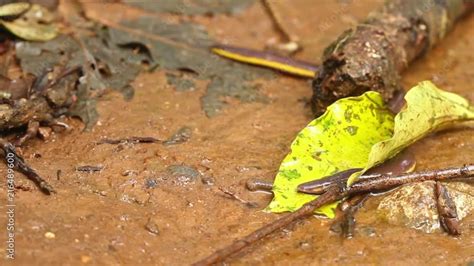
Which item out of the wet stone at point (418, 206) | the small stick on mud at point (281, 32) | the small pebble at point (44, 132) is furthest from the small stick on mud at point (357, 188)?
the small stick on mud at point (281, 32)

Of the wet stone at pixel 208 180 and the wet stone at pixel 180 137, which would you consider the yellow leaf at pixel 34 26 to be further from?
the wet stone at pixel 208 180

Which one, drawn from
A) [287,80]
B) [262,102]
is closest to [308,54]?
[287,80]

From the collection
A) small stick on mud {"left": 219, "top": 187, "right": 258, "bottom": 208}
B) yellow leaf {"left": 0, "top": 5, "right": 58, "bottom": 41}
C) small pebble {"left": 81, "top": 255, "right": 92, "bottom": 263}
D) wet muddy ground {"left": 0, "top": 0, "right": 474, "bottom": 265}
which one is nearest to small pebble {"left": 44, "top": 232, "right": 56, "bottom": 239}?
wet muddy ground {"left": 0, "top": 0, "right": 474, "bottom": 265}

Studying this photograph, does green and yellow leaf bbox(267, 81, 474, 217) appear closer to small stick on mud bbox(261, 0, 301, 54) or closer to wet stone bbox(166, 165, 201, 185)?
wet stone bbox(166, 165, 201, 185)

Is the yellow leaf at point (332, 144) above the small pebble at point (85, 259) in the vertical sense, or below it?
above

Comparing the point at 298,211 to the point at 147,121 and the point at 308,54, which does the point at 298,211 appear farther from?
the point at 308,54

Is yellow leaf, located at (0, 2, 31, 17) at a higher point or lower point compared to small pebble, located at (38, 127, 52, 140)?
higher
